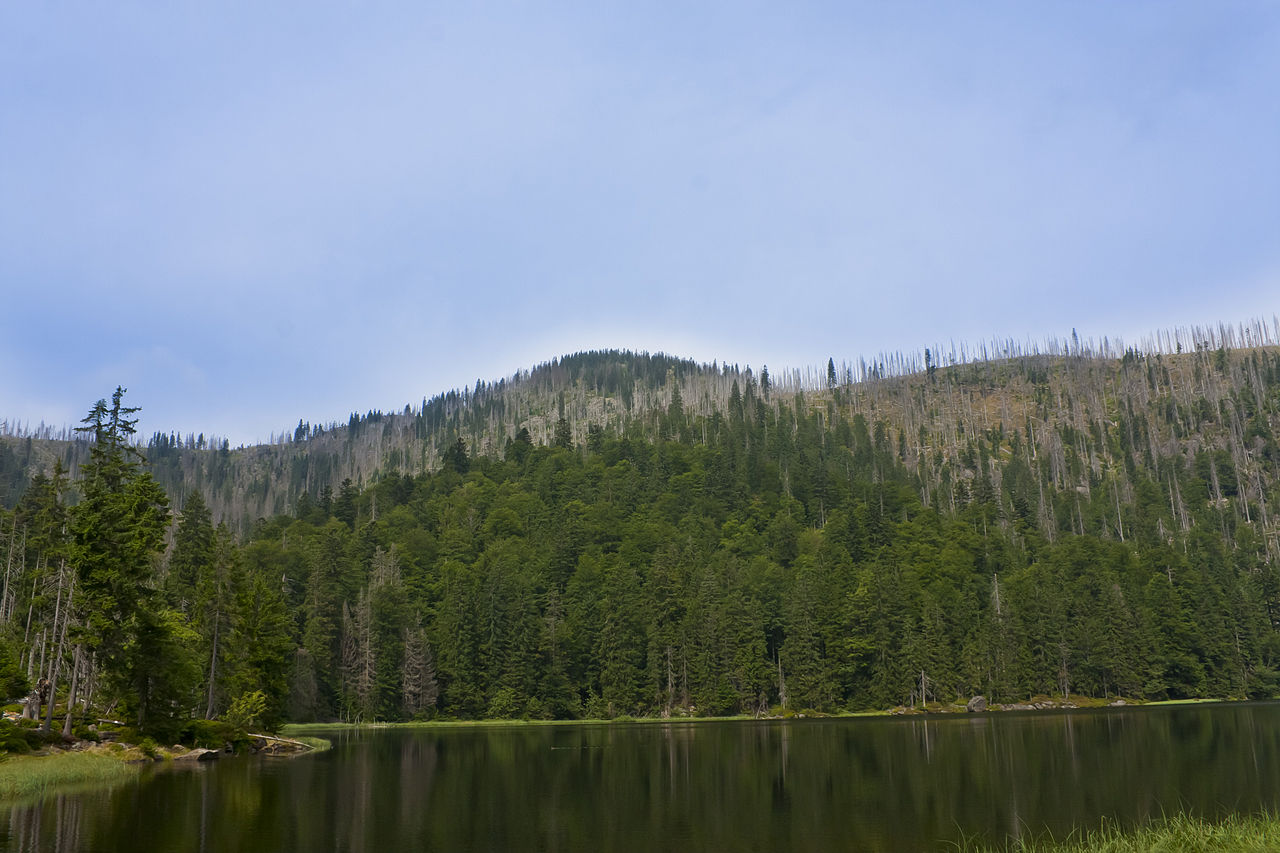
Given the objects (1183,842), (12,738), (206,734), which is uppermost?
(12,738)

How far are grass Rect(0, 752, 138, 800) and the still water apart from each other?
8.29 feet

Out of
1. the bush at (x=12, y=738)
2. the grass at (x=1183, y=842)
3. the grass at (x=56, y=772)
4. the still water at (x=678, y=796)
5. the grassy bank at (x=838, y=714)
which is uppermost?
the bush at (x=12, y=738)

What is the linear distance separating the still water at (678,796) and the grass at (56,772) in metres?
2.53

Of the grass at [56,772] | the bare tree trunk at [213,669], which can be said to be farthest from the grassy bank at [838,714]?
the grass at [56,772]

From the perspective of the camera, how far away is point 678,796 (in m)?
47.0

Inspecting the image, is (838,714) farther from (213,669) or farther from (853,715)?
(213,669)

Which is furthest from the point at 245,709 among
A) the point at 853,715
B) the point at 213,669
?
the point at 853,715

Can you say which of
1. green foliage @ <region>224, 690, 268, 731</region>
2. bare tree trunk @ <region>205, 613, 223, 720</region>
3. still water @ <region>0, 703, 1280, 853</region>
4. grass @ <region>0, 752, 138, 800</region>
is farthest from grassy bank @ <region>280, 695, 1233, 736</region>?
grass @ <region>0, 752, 138, 800</region>

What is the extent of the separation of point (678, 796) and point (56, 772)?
32124mm

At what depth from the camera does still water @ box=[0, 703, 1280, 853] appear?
114 ft

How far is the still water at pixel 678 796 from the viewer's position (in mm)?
34875

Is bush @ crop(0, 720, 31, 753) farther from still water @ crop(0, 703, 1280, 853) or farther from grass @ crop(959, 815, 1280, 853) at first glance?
grass @ crop(959, 815, 1280, 853)

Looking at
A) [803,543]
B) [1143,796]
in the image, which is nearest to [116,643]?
[1143,796]

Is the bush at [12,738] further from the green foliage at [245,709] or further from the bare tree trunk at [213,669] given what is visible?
the bare tree trunk at [213,669]
